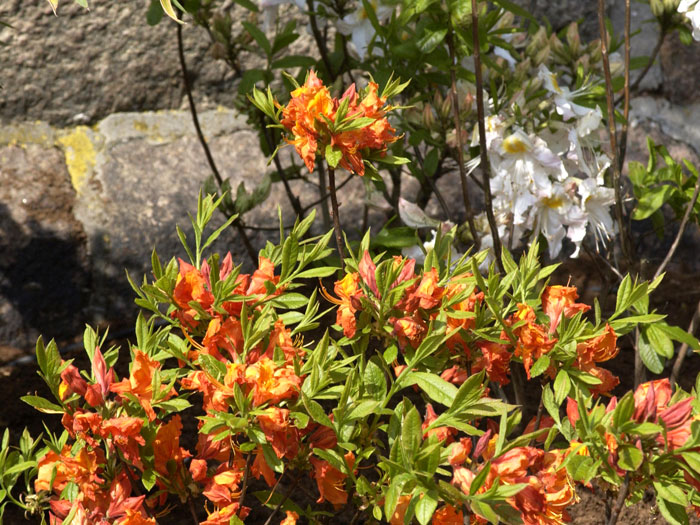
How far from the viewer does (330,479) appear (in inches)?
39.3

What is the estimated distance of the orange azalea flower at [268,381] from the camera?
85 centimetres

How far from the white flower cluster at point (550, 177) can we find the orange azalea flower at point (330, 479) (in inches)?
26.1

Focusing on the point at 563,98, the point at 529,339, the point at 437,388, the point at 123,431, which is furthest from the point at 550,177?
the point at 123,431

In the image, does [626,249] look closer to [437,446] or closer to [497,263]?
[497,263]

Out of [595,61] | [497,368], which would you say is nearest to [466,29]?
[595,61]

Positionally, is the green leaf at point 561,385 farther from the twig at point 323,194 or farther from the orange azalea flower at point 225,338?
the twig at point 323,194

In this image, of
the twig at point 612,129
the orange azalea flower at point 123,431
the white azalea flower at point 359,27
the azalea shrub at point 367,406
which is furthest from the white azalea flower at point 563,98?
the orange azalea flower at point 123,431

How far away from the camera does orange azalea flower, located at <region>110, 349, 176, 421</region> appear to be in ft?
3.07

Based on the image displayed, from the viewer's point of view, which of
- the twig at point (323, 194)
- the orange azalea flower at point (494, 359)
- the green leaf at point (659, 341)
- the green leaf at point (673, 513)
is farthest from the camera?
the twig at point (323, 194)

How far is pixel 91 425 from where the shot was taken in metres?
0.92

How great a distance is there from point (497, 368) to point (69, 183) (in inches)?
52.0

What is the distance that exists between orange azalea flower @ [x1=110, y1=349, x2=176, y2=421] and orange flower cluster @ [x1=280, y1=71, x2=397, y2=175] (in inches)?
12.2

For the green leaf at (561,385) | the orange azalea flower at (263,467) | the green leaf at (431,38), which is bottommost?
the orange azalea flower at (263,467)

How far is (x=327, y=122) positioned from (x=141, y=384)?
1.25ft
